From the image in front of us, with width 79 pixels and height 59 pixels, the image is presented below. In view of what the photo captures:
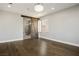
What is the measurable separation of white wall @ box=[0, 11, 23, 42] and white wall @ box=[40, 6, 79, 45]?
1828 millimetres

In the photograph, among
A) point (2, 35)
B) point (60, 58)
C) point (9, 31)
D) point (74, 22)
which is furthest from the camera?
point (9, 31)

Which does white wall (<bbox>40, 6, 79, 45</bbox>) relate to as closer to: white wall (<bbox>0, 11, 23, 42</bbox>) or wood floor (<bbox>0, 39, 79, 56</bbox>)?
wood floor (<bbox>0, 39, 79, 56</bbox>)

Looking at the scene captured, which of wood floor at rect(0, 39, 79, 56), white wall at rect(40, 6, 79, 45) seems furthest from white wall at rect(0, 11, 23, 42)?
white wall at rect(40, 6, 79, 45)

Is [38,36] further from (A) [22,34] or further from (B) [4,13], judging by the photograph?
(B) [4,13]

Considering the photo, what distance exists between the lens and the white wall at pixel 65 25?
150 inches

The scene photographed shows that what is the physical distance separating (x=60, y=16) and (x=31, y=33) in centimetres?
241

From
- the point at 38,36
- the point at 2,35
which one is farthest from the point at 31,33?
the point at 2,35

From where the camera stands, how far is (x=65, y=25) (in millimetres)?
4348

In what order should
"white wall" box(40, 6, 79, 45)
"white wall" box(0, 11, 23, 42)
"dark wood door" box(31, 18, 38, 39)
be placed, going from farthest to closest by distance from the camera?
1. "dark wood door" box(31, 18, 38, 39)
2. "white wall" box(0, 11, 23, 42)
3. "white wall" box(40, 6, 79, 45)

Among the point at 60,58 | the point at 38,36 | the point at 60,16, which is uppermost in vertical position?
the point at 60,16

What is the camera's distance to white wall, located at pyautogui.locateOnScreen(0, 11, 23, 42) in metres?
4.59

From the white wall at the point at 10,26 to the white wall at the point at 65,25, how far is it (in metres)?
1.83

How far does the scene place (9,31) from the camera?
4887 mm

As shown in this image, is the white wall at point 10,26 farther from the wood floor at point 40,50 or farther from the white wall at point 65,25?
the white wall at point 65,25
